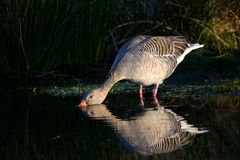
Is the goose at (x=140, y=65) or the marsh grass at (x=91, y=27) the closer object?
the goose at (x=140, y=65)

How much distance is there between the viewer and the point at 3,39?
13.9 metres

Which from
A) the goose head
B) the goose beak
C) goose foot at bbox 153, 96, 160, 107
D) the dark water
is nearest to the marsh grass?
the dark water

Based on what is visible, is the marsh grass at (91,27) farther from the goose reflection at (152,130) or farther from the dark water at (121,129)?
the goose reflection at (152,130)

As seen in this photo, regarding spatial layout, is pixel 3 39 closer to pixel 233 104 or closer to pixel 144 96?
pixel 144 96

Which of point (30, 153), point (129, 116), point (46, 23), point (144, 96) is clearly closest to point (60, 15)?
point (46, 23)

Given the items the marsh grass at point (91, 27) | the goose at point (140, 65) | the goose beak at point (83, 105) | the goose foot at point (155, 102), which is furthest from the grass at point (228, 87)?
the marsh grass at point (91, 27)

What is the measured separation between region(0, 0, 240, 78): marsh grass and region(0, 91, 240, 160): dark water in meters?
1.74

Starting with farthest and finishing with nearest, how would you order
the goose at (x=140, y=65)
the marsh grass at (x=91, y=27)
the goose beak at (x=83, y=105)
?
the marsh grass at (x=91, y=27), the goose at (x=140, y=65), the goose beak at (x=83, y=105)

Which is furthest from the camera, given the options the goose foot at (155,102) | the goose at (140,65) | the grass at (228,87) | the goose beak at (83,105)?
the grass at (228,87)

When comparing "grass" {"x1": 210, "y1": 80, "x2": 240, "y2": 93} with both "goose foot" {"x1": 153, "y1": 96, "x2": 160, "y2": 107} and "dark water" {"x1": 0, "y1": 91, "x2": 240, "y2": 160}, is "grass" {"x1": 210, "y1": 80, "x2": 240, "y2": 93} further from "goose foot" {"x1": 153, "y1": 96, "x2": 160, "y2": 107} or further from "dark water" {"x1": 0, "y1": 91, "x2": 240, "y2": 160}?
"goose foot" {"x1": 153, "y1": 96, "x2": 160, "y2": 107}

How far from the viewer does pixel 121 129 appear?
31.6 ft

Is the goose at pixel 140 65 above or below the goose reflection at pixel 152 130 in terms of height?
above

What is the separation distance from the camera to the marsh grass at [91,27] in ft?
45.2

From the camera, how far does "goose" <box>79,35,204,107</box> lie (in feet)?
39.5
